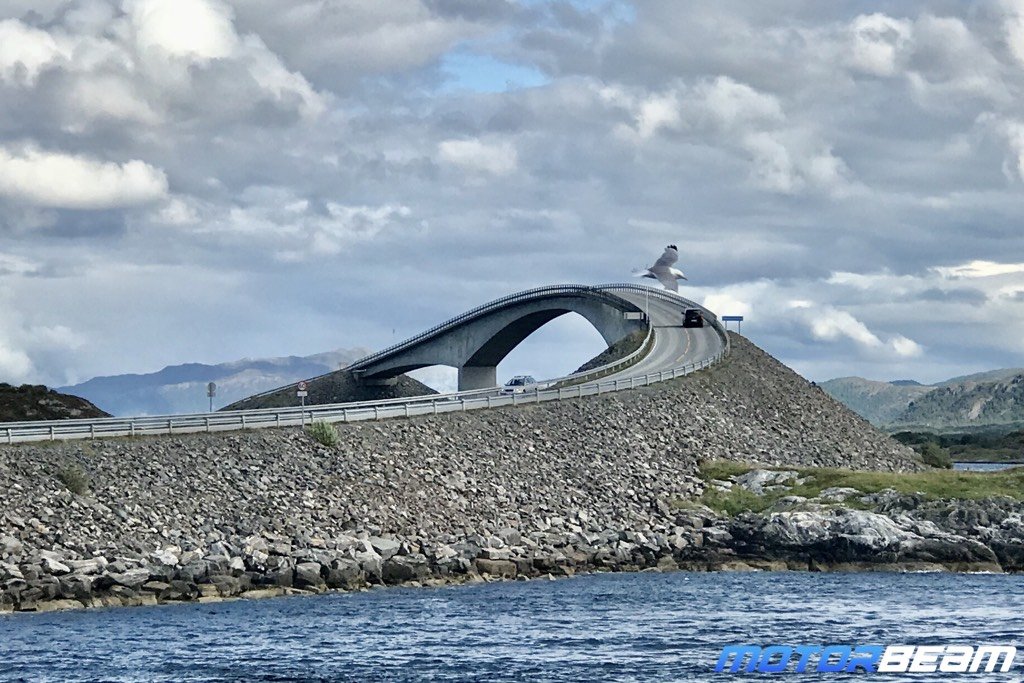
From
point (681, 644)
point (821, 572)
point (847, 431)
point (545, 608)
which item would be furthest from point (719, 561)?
point (847, 431)

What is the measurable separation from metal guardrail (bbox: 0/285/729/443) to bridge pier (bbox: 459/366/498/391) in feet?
143

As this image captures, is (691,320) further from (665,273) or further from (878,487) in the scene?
(878,487)

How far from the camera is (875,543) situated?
75812 mm

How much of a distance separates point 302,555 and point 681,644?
20.9 metres

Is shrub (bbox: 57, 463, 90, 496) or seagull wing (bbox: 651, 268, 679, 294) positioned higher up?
seagull wing (bbox: 651, 268, 679, 294)

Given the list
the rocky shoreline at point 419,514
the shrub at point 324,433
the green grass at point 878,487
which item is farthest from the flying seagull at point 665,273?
the shrub at point 324,433

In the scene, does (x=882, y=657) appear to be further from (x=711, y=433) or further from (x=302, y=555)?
(x=711, y=433)

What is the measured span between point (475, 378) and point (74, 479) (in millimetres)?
91644

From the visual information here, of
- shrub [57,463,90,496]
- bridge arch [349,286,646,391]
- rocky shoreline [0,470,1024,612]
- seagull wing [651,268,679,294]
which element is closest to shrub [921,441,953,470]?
bridge arch [349,286,646,391]

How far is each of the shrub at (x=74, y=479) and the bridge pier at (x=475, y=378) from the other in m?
88.9

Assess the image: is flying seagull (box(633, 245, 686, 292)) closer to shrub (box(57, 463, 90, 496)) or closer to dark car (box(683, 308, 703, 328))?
dark car (box(683, 308, 703, 328))

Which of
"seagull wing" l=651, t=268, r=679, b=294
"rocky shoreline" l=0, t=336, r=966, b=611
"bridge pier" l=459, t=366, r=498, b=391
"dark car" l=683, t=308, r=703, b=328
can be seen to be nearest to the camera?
"rocky shoreline" l=0, t=336, r=966, b=611

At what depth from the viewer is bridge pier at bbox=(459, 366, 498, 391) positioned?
156 meters

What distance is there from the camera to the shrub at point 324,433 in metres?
77.6
